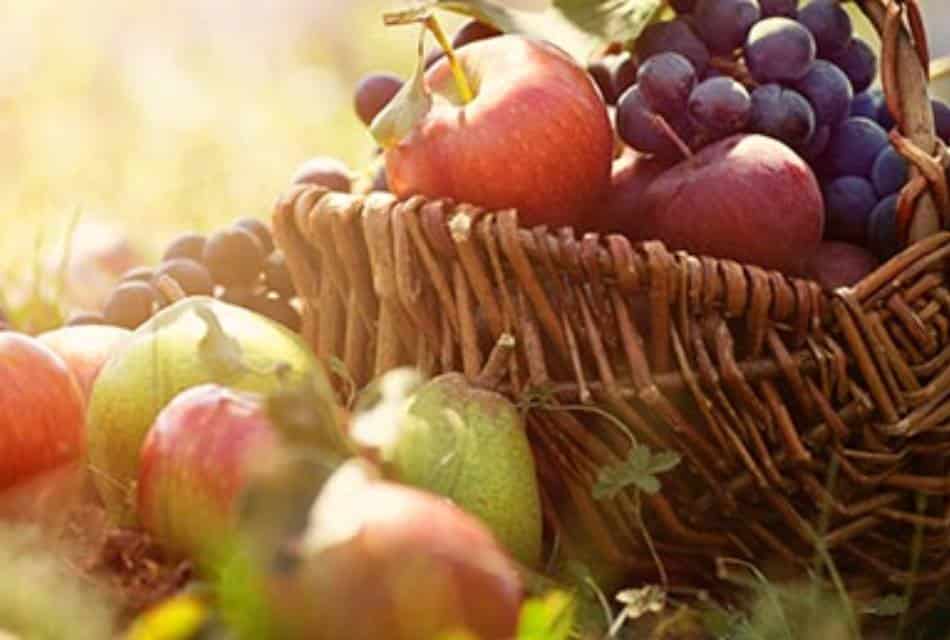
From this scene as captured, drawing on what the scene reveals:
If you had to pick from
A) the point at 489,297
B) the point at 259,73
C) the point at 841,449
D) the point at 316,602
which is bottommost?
the point at 259,73

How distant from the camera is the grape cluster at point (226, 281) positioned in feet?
6.16

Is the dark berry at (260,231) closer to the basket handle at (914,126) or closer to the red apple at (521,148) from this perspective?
the red apple at (521,148)

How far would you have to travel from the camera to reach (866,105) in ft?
5.78

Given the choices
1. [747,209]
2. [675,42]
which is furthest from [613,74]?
[747,209]

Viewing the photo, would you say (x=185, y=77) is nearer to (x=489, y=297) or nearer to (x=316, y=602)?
(x=489, y=297)

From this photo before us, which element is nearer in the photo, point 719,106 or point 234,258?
point 719,106

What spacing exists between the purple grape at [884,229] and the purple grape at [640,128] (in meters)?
0.19

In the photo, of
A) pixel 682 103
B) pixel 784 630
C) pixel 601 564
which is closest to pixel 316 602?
pixel 784 630

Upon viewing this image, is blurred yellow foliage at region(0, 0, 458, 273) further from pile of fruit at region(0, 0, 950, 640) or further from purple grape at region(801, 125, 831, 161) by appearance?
purple grape at region(801, 125, 831, 161)

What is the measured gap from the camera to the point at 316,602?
2.79ft

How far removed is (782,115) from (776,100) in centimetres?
2

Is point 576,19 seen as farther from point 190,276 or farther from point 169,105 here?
point 169,105

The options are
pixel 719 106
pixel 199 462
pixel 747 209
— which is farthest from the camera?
pixel 719 106

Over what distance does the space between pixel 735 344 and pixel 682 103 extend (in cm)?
26
